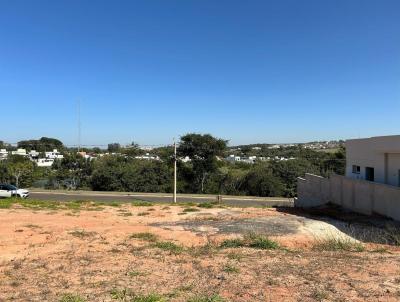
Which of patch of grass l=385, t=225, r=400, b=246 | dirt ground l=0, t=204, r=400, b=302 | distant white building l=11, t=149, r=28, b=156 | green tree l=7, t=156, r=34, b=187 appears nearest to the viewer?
dirt ground l=0, t=204, r=400, b=302

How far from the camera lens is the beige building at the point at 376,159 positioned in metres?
23.9

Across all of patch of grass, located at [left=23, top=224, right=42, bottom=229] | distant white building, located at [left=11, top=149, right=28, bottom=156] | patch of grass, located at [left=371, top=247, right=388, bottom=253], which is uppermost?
distant white building, located at [left=11, top=149, right=28, bottom=156]

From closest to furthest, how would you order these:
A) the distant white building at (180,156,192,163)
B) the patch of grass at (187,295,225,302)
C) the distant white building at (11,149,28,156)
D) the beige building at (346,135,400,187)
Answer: the patch of grass at (187,295,225,302) < the beige building at (346,135,400,187) < the distant white building at (180,156,192,163) < the distant white building at (11,149,28,156)

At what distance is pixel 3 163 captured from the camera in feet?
200

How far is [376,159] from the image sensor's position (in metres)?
26.1

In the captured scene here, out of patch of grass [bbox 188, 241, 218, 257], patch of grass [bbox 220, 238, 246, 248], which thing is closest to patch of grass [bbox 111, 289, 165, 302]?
patch of grass [bbox 188, 241, 218, 257]

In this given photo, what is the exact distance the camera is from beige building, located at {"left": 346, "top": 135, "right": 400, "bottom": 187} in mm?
23875

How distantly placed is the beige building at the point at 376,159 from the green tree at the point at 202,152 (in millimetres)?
24893

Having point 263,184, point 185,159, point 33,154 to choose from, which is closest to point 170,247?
point 263,184

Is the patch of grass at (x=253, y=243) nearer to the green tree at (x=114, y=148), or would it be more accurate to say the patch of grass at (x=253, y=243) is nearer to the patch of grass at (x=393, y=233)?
the patch of grass at (x=393, y=233)

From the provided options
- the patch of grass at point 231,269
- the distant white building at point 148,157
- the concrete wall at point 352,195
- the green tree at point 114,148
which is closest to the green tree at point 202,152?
the distant white building at point 148,157

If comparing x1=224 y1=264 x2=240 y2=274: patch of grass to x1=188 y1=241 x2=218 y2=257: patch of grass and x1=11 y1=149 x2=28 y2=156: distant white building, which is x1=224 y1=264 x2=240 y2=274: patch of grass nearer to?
x1=188 y1=241 x2=218 y2=257: patch of grass

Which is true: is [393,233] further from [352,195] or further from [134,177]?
[134,177]

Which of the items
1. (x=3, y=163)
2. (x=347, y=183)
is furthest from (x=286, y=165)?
(x=3, y=163)
